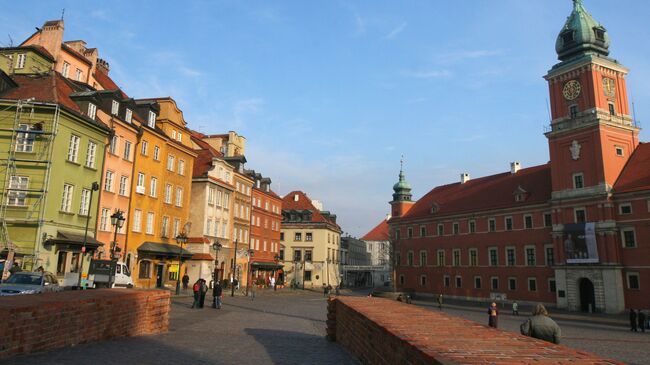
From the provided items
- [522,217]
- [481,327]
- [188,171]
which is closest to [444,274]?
[522,217]

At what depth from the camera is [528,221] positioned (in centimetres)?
5488

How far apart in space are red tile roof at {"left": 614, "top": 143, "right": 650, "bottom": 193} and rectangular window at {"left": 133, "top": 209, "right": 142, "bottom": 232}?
42916mm

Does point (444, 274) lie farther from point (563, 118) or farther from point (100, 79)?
point (100, 79)

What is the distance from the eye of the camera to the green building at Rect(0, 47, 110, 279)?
28.2 meters

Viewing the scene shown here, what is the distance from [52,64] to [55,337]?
→ 3332cm

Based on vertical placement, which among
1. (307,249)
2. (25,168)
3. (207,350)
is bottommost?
(207,350)

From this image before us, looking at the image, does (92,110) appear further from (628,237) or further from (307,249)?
(307,249)

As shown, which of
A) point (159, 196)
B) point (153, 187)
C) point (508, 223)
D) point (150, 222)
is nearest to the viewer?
point (150, 222)

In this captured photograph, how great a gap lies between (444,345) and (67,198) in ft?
101

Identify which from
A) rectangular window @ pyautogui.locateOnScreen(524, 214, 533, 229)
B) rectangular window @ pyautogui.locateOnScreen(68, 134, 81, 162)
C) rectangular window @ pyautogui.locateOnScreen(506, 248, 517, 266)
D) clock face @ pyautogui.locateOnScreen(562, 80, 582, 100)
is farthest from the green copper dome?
rectangular window @ pyautogui.locateOnScreen(68, 134, 81, 162)

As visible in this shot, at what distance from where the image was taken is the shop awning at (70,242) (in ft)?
93.9

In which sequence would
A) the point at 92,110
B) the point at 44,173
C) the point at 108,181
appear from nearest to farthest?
1. the point at 44,173
2. the point at 92,110
3. the point at 108,181

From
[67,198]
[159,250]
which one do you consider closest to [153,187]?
[159,250]

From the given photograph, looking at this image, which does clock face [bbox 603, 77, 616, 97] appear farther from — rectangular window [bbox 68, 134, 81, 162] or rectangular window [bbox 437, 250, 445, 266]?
rectangular window [bbox 68, 134, 81, 162]
